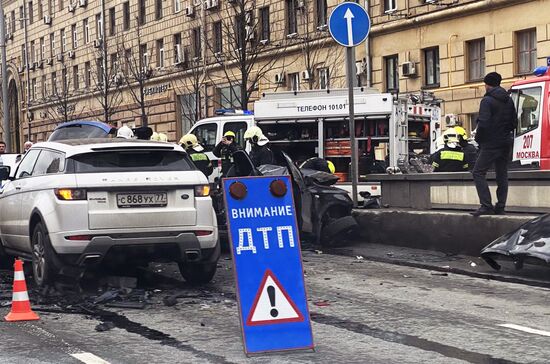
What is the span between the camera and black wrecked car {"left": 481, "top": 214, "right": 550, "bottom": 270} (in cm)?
1029

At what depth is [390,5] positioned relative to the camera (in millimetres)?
34562

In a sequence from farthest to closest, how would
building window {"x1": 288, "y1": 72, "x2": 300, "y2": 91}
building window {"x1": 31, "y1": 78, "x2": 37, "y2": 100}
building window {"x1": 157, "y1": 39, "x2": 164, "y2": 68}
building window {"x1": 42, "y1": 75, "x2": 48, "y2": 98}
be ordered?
building window {"x1": 31, "y1": 78, "x2": 37, "y2": 100}
building window {"x1": 42, "y1": 75, "x2": 48, "y2": 98}
building window {"x1": 157, "y1": 39, "x2": 164, "y2": 68}
building window {"x1": 288, "y1": 72, "x2": 300, "y2": 91}

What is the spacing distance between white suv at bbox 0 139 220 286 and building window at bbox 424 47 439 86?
23.9 m

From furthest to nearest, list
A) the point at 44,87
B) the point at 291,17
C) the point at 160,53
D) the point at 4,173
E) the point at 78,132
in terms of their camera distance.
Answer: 1. the point at 44,87
2. the point at 160,53
3. the point at 291,17
4. the point at 78,132
5. the point at 4,173

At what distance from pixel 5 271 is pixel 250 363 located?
6.55 m

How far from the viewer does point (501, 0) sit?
29.3m

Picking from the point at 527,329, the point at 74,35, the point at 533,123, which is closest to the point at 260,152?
the point at 533,123

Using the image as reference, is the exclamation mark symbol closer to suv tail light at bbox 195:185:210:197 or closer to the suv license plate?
the suv license plate

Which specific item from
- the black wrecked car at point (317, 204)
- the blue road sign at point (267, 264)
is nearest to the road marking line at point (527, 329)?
the blue road sign at point (267, 264)

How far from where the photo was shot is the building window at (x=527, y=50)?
28953 millimetres

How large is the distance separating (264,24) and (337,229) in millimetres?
28715

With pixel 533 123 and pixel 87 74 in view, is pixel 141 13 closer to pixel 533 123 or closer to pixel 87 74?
pixel 87 74

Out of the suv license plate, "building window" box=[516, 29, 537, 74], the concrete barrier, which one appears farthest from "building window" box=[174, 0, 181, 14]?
the suv license plate

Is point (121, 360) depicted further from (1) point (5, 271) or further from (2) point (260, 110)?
(2) point (260, 110)
